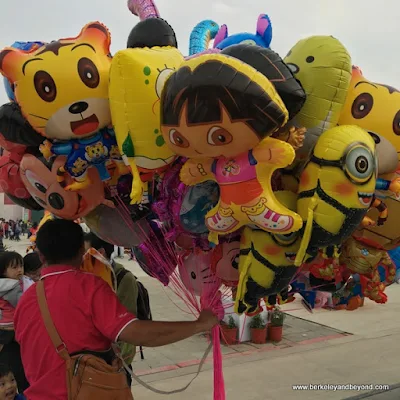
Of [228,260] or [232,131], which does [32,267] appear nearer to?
[228,260]

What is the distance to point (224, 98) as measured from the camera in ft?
4.81

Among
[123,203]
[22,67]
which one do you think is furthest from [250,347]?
[22,67]

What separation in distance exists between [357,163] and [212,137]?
51 centimetres

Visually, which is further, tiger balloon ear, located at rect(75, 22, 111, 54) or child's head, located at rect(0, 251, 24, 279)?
child's head, located at rect(0, 251, 24, 279)

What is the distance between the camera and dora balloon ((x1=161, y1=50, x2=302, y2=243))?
146 centimetres

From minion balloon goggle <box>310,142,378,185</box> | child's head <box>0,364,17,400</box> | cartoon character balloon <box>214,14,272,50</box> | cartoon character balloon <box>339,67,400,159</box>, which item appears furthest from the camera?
child's head <box>0,364,17,400</box>

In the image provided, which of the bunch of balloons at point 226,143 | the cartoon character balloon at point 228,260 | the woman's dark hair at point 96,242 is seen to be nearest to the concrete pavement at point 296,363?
the woman's dark hair at point 96,242

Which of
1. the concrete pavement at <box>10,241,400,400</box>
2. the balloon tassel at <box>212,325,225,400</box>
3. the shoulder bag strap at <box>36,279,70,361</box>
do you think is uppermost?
the shoulder bag strap at <box>36,279,70,361</box>

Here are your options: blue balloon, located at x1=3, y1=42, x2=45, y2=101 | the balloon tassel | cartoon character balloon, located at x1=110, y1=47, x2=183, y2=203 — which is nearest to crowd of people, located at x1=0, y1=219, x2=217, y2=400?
the balloon tassel

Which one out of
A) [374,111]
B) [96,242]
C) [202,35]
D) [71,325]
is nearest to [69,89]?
[202,35]

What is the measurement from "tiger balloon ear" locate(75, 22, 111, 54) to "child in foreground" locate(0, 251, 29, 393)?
6.38 ft

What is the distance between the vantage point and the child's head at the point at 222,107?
1453mm

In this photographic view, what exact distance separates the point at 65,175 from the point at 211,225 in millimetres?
737

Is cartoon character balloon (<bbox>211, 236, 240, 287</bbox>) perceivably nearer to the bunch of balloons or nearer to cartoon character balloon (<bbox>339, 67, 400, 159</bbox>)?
the bunch of balloons
